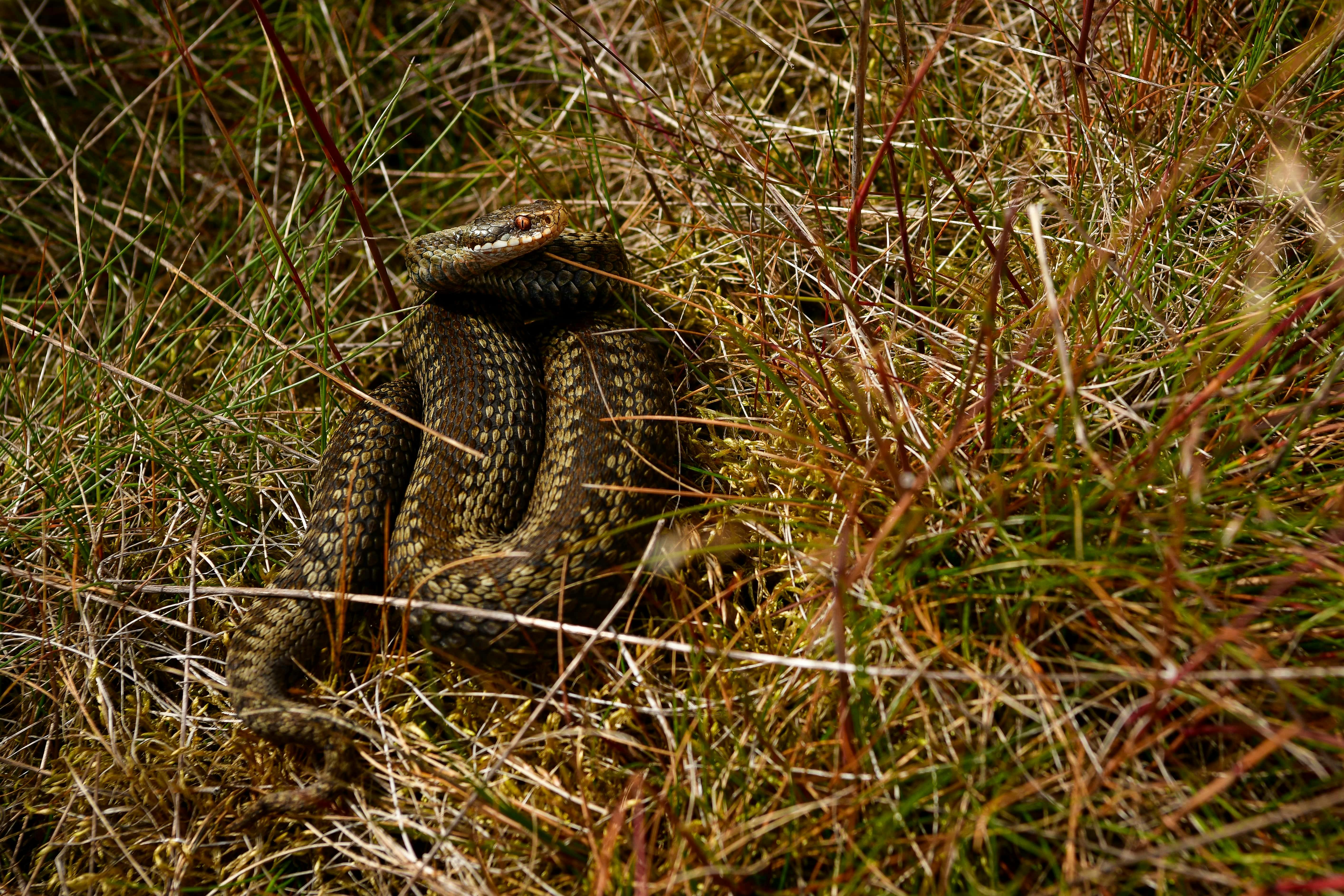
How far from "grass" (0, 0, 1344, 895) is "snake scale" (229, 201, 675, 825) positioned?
19 cm

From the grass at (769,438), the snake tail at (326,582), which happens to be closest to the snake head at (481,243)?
the grass at (769,438)

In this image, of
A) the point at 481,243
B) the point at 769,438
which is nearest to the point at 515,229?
the point at 481,243

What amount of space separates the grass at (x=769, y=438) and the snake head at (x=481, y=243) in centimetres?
30

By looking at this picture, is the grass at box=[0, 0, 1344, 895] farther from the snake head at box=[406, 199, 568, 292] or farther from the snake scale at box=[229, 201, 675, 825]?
the snake head at box=[406, 199, 568, 292]

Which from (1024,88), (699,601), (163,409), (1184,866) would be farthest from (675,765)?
(1024,88)

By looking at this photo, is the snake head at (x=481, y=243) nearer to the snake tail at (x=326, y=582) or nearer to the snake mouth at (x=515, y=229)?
the snake mouth at (x=515, y=229)

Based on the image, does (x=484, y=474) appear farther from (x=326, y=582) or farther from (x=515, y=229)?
(x=515, y=229)

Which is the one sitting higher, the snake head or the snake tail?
the snake head

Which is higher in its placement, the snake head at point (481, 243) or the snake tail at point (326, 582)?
the snake head at point (481, 243)

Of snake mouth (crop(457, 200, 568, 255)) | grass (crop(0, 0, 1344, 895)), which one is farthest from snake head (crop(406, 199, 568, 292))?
grass (crop(0, 0, 1344, 895))

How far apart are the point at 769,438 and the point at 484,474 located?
1284 mm

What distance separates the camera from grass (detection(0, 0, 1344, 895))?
2551 mm

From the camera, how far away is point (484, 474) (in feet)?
13.0

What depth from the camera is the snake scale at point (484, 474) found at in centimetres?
339
